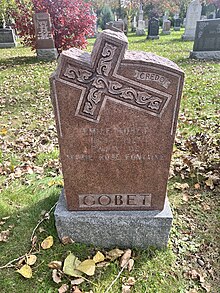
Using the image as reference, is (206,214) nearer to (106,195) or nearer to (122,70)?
(106,195)

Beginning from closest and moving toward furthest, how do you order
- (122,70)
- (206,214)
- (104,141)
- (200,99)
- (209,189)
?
(122,70)
(104,141)
(206,214)
(209,189)
(200,99)

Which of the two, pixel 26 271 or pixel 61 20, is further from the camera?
pixel 61 20

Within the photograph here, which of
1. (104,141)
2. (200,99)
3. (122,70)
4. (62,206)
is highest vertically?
(122,70)

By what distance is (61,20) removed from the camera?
1074 centimetres

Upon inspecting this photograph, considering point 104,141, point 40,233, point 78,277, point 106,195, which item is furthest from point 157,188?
point 40,233

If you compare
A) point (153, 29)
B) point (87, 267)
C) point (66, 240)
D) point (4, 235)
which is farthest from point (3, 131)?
point (153, 29)

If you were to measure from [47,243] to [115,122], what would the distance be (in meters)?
1.30

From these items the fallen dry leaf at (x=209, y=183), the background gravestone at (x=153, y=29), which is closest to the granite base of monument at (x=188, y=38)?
the background gravestone at (x=153, y=29)

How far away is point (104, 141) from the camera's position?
2.22 m

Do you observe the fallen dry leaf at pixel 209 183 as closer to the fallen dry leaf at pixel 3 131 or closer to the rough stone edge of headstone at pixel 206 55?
the fallen dry leaf at pixel 3 131

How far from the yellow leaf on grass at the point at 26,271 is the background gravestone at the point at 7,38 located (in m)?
16.2

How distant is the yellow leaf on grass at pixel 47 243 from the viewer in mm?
2496

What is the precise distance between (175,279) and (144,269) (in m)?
0.27

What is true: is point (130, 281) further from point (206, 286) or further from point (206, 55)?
point (206, 55)
